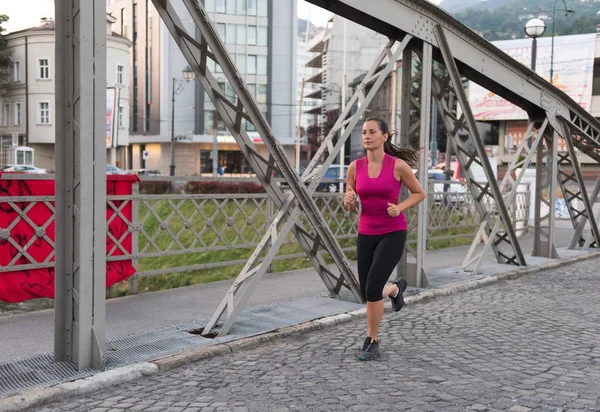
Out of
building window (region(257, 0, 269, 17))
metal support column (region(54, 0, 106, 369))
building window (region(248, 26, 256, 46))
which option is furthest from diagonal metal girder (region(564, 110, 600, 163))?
building window (region(257, 0, 269, 17))

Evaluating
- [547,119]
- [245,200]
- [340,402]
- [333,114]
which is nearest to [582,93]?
[333,114]

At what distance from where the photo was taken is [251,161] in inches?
247

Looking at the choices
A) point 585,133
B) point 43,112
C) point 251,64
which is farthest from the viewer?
point 251,64

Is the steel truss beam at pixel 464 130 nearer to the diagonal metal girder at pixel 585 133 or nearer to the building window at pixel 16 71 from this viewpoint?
the diagonal metal girder at pixel 585 133

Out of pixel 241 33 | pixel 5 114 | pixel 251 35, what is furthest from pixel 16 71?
pixel 251 35

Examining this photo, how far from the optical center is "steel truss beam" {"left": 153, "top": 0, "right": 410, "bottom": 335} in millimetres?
5566

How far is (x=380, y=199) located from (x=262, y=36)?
61.3 meters

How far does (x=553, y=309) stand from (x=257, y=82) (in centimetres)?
5868

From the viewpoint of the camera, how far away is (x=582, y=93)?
2319 inches

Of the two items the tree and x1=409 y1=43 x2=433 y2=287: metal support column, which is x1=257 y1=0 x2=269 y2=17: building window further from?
x1=409 y1=43 x2=433 y2=287: metal support column

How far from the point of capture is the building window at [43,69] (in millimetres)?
53219

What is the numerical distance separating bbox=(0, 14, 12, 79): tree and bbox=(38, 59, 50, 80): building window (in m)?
3.23

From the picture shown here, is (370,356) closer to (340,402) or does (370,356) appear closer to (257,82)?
(340,402)

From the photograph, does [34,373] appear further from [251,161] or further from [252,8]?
[252,8]
